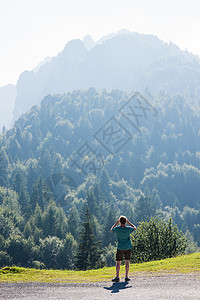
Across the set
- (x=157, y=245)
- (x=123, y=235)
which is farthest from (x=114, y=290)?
(x=157, y=245)

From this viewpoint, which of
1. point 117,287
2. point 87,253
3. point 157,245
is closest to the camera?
point 117,287

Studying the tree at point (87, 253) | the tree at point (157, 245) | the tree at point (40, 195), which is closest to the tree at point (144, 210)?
the tree at point (40, 195)

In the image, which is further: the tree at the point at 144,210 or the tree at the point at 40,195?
the tree at the point at 144,210

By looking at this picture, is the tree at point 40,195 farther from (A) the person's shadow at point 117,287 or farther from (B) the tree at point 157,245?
(A) the person's shadow at point 117,287

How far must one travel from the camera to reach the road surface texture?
13.4 m

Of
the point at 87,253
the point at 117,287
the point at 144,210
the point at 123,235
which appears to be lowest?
the point at 87,253

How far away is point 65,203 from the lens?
198625 mm

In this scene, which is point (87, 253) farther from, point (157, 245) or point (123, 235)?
point (123, 235)

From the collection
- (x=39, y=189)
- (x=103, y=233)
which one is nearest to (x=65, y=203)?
(x=39, y=189)

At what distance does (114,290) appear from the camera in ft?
47.4

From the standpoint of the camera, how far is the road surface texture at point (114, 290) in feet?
44.0

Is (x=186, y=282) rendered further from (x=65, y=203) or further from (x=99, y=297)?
(x=65, y=203)

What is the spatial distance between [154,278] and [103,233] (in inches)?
4287

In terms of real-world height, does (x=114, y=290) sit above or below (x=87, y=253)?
above
